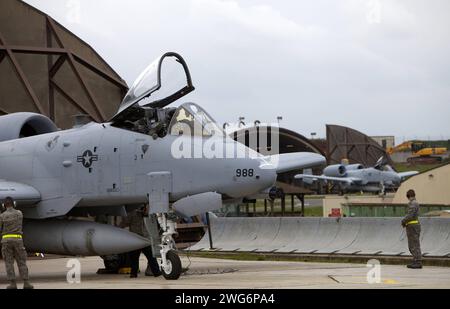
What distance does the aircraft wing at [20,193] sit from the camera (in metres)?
17.4

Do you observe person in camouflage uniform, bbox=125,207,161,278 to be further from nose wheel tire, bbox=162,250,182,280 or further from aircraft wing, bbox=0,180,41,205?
aircraft wing, bbox=0,180,41,205

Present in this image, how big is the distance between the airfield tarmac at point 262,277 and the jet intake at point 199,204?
1.25 metres

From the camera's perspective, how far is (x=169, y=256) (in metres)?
16.0

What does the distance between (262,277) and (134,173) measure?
3191 millimetres

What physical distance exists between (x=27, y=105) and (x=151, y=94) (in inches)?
469

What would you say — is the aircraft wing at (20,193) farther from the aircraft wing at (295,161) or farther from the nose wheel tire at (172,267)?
the aircraft wing at (295,161)

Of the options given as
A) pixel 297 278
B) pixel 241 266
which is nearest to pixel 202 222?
pixel 241 266

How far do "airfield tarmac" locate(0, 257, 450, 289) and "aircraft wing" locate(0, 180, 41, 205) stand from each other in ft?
5.41

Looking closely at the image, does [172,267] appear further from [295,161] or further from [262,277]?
[295,161]

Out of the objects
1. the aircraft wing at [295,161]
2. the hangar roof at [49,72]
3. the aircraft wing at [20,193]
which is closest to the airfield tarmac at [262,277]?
the aircraft wing at [20,193]

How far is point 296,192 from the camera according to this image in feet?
165

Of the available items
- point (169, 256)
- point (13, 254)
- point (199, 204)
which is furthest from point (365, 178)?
point (13, 254)

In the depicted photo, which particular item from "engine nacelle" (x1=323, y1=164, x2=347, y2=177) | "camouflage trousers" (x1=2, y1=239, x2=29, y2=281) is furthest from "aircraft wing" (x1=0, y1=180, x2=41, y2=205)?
"engine nacelle" (x1=323, y1=164, x2=347, y2=177)

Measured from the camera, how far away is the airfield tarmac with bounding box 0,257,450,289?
14250 mm
